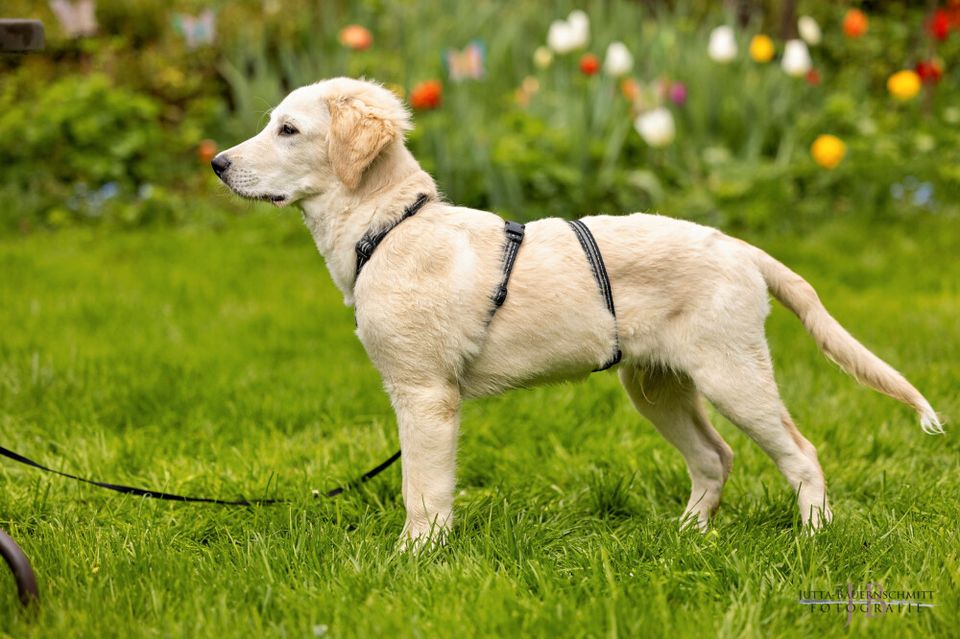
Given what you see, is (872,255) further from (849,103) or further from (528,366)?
(528,366)

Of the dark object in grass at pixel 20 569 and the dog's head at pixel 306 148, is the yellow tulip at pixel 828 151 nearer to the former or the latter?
the dog's head at pixel 306 148

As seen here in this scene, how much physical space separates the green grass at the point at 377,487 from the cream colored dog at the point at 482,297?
0.94 feet

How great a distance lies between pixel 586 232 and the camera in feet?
10.4

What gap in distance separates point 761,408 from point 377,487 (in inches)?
54.0

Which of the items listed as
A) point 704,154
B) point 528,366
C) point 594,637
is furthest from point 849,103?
point 594,637

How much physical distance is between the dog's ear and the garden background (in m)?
0.45

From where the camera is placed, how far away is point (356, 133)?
3098 mm

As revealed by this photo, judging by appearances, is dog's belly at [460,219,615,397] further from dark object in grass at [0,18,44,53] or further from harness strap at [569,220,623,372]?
dark object in grass at [0,18,44,53]

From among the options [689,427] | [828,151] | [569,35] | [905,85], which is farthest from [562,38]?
[689,427]

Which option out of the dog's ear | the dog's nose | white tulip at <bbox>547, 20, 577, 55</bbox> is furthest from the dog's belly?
white tulip at <bbox>547, 20, 577, 55</bbox>

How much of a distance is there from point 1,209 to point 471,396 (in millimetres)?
6035

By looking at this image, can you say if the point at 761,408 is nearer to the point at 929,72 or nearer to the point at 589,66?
the point at 589,66

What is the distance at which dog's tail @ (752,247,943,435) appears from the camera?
3.16 meters

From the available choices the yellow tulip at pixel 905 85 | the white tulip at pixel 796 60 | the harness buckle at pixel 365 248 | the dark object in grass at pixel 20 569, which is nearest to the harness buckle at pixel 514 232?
the harness buckle at pixel 365 248
